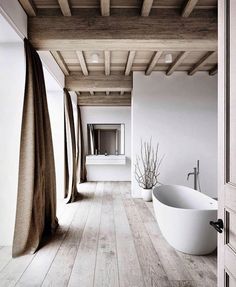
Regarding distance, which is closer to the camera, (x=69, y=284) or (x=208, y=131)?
(x=69, y=284)

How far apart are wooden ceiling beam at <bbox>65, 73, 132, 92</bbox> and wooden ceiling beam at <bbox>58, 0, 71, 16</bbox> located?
2.72 m

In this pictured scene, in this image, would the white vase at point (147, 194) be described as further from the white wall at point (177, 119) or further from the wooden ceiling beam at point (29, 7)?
the wooden ceiling beam at point (29, 7)

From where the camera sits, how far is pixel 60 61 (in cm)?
475

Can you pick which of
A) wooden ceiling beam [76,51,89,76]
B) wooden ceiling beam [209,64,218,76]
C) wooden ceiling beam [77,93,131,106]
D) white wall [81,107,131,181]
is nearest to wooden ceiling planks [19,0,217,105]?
wooden ceiling beam [76,51,89,76]

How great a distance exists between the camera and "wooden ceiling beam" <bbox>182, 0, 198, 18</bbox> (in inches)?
112

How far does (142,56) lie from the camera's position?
4746 millimetres

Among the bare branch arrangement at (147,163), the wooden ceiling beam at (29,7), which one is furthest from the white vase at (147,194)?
the wooden ceiling beam at (29,7)

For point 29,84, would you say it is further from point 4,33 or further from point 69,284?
point 69,284

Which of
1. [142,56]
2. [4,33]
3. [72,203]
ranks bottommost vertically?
[72,203]

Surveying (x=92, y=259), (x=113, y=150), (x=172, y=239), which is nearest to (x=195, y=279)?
(x=172, y=239)

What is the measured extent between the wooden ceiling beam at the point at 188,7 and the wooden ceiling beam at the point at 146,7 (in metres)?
0.42

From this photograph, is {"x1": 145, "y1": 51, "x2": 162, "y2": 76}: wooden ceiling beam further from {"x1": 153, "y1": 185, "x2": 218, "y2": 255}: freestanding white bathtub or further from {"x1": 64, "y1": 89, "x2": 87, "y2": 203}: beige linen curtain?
{"x1": 153, "y1": 185, "x2": 218, "y2": 255}: freestanding white bathtub

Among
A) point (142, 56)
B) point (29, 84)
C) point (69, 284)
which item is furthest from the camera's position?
point (142, 56)

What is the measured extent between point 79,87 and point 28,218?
12.1 ft
